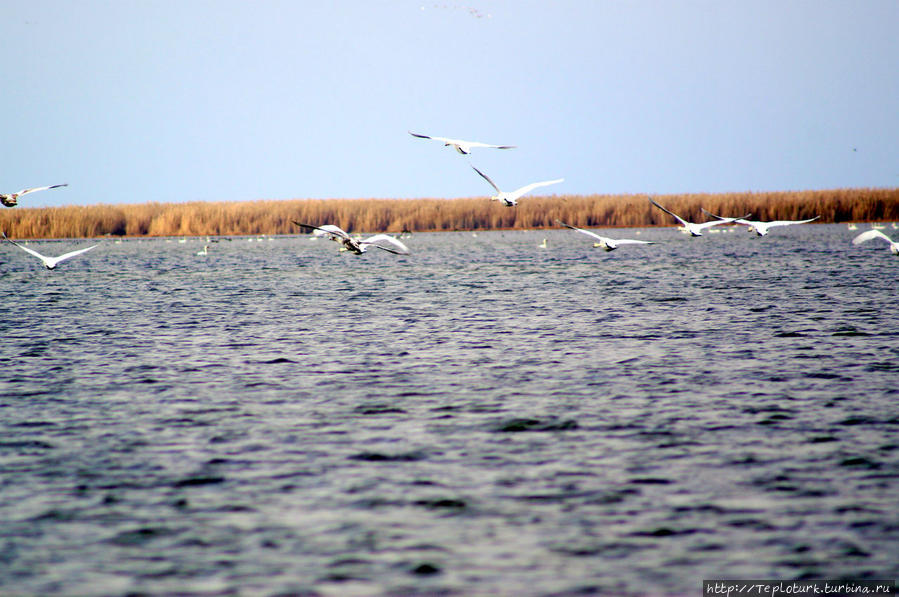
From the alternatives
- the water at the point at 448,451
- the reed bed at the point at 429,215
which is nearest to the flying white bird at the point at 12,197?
the water at the point at 448,451

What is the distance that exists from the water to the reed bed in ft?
129

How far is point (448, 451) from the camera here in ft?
27.1

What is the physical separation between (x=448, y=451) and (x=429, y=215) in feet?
172

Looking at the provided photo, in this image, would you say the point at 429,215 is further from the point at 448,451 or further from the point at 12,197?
the point at 448,451

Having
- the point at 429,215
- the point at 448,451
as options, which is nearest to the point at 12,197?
the point at 448,451

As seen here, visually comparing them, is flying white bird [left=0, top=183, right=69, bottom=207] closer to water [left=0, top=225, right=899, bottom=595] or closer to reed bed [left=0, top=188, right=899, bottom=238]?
water [left=0, top=225, right=899, bottom=595]

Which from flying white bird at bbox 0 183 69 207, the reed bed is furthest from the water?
the reed bed

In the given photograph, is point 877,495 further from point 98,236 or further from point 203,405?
point 98,236

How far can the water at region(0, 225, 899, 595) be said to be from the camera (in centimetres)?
581

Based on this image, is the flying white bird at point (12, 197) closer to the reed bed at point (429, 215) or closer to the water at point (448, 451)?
the water at point (448, 451)

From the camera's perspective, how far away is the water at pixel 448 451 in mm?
5812

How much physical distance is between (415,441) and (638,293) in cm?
1541

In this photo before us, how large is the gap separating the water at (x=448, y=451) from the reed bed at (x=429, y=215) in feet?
129

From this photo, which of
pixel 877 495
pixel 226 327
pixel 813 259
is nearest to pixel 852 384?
pixel 877 495
